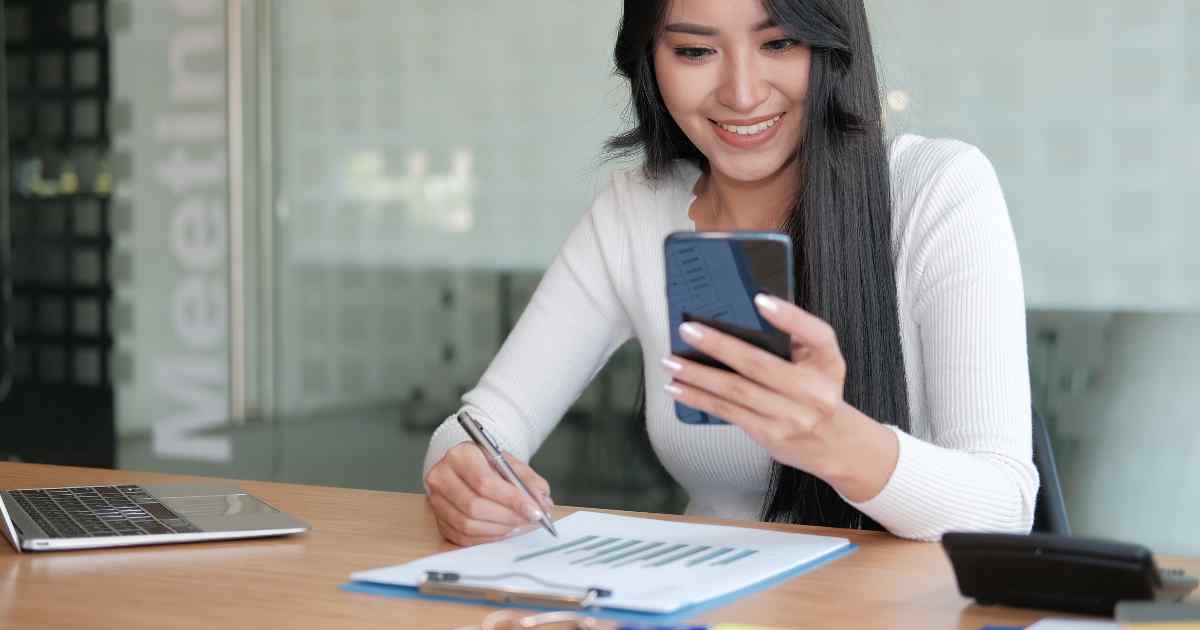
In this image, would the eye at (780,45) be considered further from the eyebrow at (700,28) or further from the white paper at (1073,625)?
the white paper at (1073,625)

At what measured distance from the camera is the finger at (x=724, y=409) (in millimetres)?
1206

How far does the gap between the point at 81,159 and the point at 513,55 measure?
5.09ft

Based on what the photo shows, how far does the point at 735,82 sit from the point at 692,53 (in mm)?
87

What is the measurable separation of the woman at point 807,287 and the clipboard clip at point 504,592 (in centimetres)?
22

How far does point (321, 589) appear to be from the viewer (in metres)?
1.21

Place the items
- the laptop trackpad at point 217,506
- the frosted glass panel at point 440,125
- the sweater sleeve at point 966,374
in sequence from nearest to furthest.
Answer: the sweater sleeve at point 966,374 → the laptop trackpad at point 217,506 → the frosted glass panel at point 440,125

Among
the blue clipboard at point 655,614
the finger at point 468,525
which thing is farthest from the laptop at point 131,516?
the blue clipboard at point 655,614

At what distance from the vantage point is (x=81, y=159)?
435 cm

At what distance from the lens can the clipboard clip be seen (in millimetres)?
1099

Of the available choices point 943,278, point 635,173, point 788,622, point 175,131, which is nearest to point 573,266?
point 635,173

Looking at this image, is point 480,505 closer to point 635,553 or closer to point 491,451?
point 491,451

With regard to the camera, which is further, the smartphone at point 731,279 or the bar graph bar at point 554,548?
the bar graph bar at point 554,548

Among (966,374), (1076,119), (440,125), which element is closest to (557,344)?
(966,374)

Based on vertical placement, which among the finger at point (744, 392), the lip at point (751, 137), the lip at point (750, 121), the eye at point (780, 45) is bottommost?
the finger at point (744, 392)
